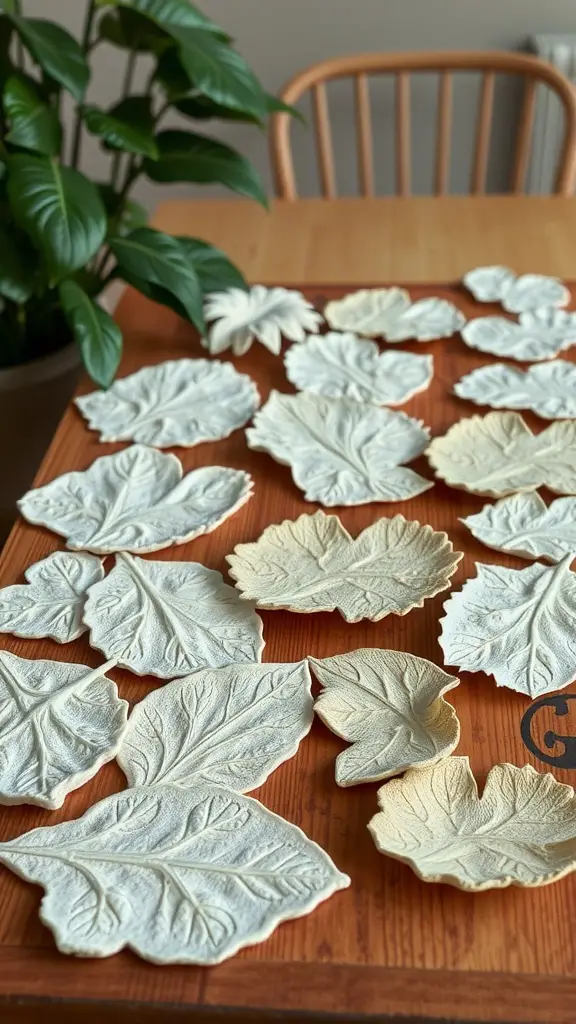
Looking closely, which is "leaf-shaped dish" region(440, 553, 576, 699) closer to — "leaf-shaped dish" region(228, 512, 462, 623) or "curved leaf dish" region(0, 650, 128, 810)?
"leaf-shaped dish" region(228, 512, 462, 623)

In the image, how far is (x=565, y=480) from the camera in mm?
905

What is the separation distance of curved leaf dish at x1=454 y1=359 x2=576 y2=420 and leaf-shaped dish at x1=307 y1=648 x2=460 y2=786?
399 millimetres

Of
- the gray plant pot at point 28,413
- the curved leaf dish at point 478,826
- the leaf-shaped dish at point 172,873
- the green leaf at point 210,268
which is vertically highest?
the green leaf at point 210,268

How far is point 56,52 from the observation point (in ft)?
3.71

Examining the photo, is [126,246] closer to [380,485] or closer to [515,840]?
[380,485]

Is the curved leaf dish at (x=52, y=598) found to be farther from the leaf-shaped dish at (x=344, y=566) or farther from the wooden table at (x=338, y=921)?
the leaf-shaped dish at (x=344, y=566)

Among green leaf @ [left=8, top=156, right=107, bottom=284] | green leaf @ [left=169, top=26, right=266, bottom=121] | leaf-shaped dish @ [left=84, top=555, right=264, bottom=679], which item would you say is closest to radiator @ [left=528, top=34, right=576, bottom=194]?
green leaf @ [left=169, top=26, right=266, bottom=121]

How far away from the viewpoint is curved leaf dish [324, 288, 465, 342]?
1174 millimetres

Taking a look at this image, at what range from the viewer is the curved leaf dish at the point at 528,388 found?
102cm

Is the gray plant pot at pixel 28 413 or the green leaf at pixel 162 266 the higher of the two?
the green leaf at pixel 162 266

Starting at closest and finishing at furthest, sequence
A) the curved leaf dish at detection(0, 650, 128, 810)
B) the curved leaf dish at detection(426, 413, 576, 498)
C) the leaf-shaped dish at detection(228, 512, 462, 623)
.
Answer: the curved leaf dish at detection(0, 650, 128, 810)
the leaf-shaped dish at detection(228, 512, 462, 623)
the curved leaf dish at detection(426, 413, 576, 498)

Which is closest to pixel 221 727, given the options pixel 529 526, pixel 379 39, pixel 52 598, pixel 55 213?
pixel 52 598

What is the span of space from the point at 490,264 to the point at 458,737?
2.90 feet

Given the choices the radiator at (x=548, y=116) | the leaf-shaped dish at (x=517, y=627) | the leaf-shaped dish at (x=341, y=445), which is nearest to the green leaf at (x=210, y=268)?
the leaf-shaped dish at (x=341, y=445)
